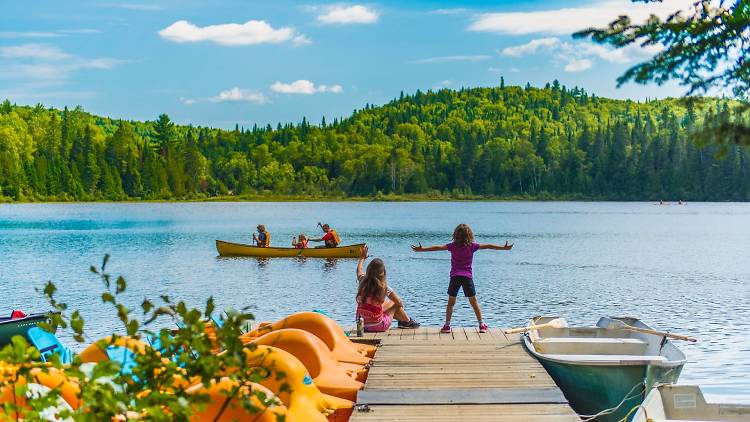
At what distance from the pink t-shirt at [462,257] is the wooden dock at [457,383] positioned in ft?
2.98

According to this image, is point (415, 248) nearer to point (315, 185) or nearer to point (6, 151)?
point (6, 151)

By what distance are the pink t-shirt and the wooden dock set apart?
909mm

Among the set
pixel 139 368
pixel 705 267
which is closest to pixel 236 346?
pixel 139 368

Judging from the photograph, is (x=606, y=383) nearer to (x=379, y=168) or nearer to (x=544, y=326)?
(x=544, y=326)

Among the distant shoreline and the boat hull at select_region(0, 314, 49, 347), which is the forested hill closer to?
the distant shoreline

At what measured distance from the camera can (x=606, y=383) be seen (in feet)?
31.6

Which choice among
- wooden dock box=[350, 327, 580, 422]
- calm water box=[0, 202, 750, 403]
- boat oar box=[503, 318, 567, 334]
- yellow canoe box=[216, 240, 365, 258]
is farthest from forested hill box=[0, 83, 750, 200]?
wooden dock box=[350, 327, 580, 422]

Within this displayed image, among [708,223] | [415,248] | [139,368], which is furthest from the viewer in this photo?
[708,223]

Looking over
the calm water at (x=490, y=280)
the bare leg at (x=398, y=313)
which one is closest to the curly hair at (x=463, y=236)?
the bare leg at (x=398, y=313)

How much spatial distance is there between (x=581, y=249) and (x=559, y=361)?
126ft

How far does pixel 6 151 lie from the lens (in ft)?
493

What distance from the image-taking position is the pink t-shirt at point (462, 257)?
12.2 meters

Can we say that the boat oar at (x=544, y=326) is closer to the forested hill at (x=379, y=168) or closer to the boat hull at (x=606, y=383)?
the boat hull at (x=606, y=383)

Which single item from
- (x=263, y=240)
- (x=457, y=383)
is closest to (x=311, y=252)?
(x=263, y=240)
